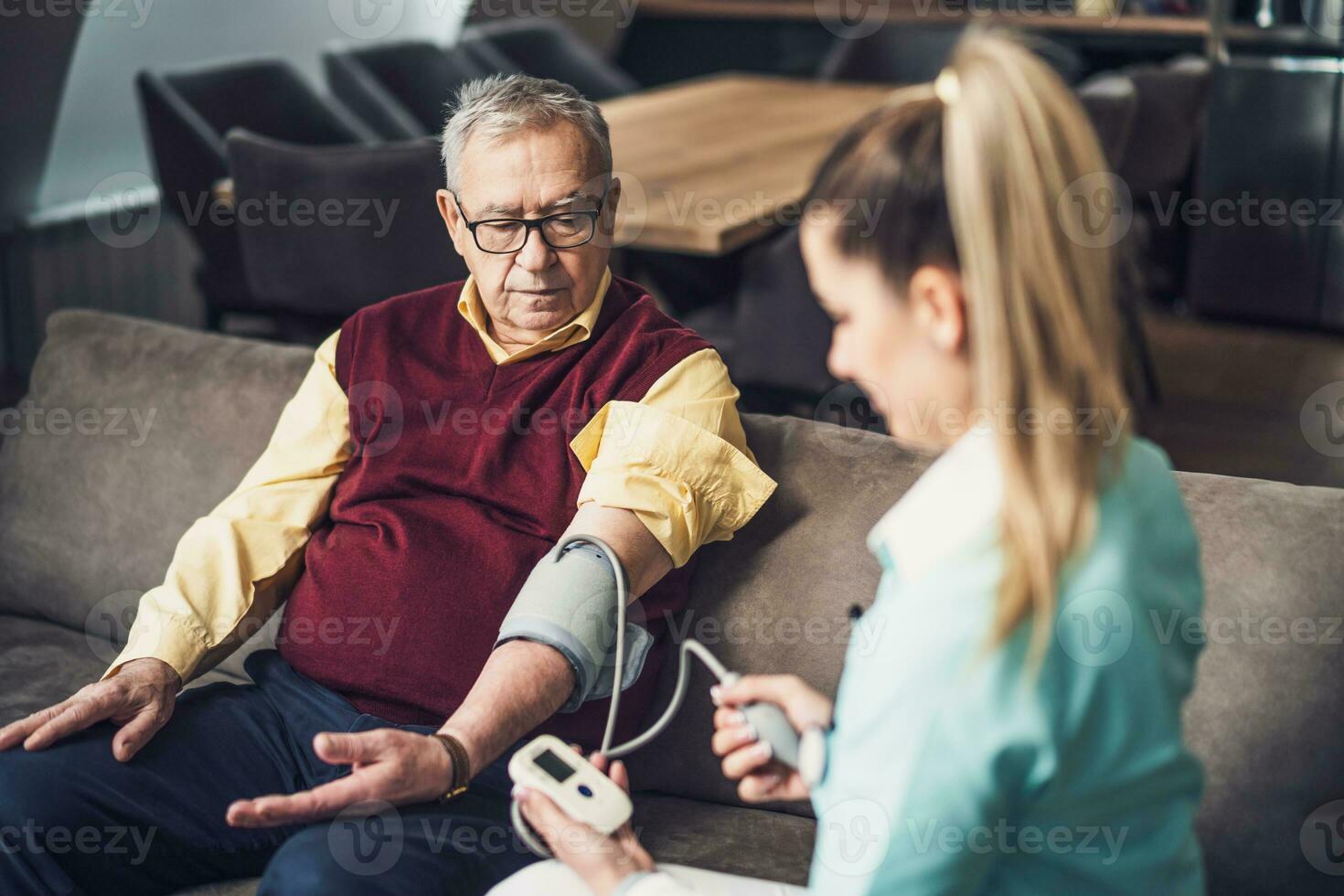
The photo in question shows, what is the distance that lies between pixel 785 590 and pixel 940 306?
2.40ft

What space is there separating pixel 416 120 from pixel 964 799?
360cm

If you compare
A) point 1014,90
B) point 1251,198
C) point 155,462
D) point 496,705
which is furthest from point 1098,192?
point 1251,198

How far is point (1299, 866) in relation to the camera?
1.30 metres

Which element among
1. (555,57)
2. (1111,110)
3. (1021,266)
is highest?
(1021,266)

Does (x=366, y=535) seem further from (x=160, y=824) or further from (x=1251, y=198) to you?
(x=1251, y=198)

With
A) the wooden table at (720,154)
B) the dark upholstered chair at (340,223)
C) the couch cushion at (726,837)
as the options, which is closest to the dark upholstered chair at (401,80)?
→ the wooden table at (720,154)

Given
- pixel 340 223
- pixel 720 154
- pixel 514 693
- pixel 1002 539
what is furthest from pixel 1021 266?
pixel 720 154

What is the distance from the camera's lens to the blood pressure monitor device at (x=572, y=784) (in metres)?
1.11

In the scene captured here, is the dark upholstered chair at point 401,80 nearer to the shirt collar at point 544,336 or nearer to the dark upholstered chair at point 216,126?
the dark upholstered chair at point 216,126

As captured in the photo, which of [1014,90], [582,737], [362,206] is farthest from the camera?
[362,206]

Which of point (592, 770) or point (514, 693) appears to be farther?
point (514, 693)

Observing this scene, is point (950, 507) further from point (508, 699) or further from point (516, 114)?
point (516, 114)

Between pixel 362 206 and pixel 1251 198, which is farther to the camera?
pixel 1251 198

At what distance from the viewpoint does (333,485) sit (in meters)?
1.61
